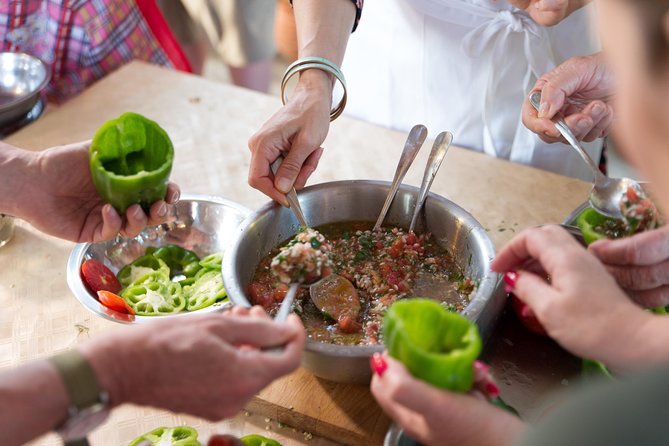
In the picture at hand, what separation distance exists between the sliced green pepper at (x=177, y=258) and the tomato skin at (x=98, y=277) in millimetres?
164

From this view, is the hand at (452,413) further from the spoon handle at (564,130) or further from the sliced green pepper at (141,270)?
the sliced green pepper at (141,270)

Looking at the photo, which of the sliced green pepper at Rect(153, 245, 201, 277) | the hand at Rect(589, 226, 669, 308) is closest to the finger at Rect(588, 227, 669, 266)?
the hand at Rect(589, 226, 669, 308)

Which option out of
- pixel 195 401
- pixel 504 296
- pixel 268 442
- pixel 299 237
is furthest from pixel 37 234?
pixel 504 296

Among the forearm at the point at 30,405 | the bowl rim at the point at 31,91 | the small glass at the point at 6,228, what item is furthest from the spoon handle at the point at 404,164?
the bowl rim at the point at 31,91

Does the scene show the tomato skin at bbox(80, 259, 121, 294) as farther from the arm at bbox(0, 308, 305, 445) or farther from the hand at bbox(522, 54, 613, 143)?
the hand at bbox(522, 54, 613, 143)

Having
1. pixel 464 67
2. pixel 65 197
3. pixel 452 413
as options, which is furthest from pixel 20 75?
pixel 452 413

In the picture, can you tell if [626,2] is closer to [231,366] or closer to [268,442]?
[231,366]

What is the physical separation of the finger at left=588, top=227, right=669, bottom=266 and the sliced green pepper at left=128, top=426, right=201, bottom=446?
1.01 metres

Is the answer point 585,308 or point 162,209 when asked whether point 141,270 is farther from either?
point 585,308

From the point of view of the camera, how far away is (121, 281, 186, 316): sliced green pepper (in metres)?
1.98

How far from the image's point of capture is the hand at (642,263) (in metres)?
1.46

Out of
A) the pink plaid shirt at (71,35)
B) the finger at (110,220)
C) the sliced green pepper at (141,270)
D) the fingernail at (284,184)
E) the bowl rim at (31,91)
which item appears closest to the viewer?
the finger at (110,220)

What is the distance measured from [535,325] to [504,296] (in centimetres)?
11

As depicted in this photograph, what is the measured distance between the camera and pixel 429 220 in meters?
1.98
